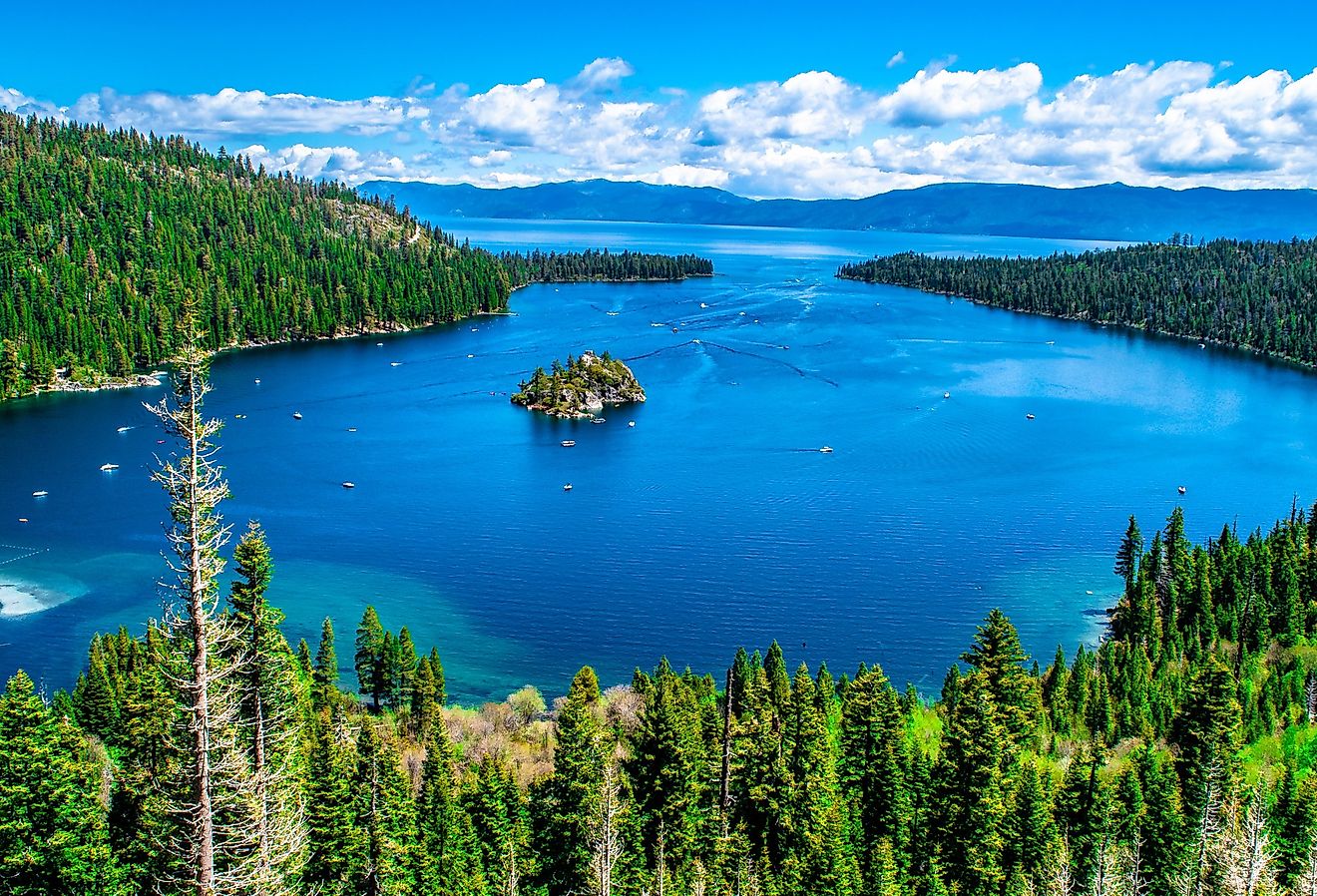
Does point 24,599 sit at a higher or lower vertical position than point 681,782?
lower

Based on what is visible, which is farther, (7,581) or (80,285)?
(80,285)

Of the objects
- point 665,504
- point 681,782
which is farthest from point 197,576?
point 665,504

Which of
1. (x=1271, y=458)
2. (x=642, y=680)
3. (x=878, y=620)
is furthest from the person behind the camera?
(x=1271, y=458)

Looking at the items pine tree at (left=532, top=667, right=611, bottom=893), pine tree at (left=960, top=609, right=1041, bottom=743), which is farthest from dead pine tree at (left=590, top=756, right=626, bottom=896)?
pine tree at (left=960, top=609, right=1041, bottom=743)

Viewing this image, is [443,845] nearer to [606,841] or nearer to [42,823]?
[42,823]

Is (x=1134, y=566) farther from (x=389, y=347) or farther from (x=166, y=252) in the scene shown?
(x=166, y=252)

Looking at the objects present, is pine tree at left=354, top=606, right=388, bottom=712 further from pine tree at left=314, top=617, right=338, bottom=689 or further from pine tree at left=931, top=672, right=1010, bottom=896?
pine tree at left=931, top=672, right=1010, bottom=896

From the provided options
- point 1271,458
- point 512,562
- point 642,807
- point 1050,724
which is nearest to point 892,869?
point 642,807
